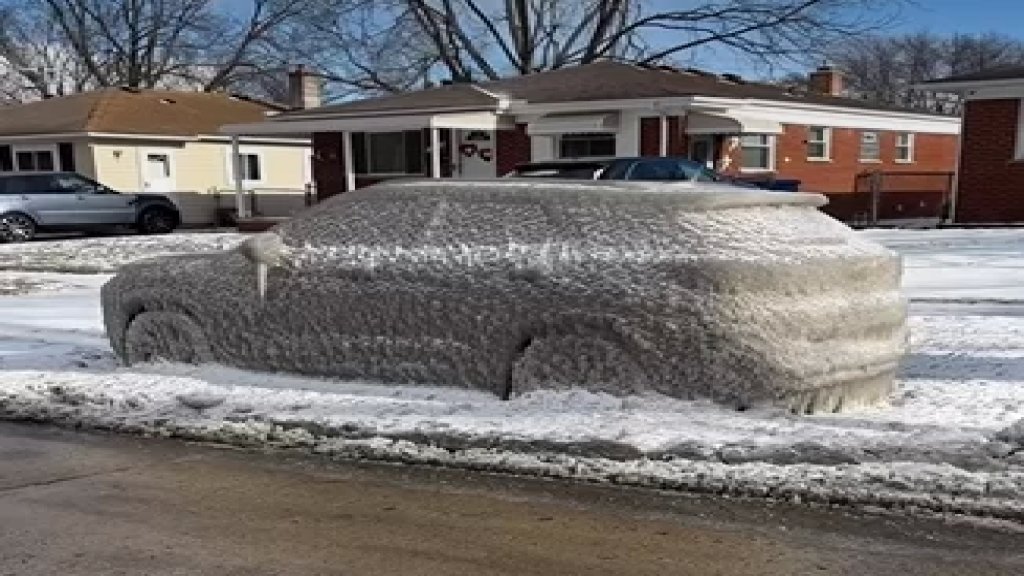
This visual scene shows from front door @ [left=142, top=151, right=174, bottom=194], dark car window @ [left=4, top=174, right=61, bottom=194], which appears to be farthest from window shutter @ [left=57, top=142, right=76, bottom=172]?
dark car window @ [left=4, top=174, right=61, bottom=194]

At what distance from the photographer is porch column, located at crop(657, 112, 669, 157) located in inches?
827

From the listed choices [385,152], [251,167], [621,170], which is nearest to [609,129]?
[385,152]

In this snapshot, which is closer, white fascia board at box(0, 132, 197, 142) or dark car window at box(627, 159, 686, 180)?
dark car window at box(627, 159, 686, 180)

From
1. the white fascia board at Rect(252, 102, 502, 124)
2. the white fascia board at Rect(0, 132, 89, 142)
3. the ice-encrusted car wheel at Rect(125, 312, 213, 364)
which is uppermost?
the white fascia board at Rect(252, 102, 502, 124)

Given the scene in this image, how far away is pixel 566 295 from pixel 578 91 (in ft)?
56.5

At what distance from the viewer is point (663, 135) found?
21031mm

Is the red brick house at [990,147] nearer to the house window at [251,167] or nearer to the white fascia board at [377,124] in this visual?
the white fascia board at [377,124]

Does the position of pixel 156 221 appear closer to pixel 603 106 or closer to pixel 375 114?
pixel 375 114

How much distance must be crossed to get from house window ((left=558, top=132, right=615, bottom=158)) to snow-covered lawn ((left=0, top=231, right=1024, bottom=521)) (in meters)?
14.9

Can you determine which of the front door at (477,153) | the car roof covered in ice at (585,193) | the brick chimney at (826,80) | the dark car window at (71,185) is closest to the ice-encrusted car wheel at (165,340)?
the car roof covered in ice at (585,193)

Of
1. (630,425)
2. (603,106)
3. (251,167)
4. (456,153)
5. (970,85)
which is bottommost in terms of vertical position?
(630,425)

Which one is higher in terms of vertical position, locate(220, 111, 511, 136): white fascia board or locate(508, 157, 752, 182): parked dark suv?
locate(220, 111, 511, 136): white fascia board

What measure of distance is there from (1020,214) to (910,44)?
69.3m

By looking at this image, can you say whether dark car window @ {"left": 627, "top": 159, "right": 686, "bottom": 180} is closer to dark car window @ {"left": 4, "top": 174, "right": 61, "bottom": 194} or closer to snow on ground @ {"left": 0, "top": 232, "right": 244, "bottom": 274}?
snow on ground @ {"left": 0, "top": 232, "right": 244, "bottom": 274}
